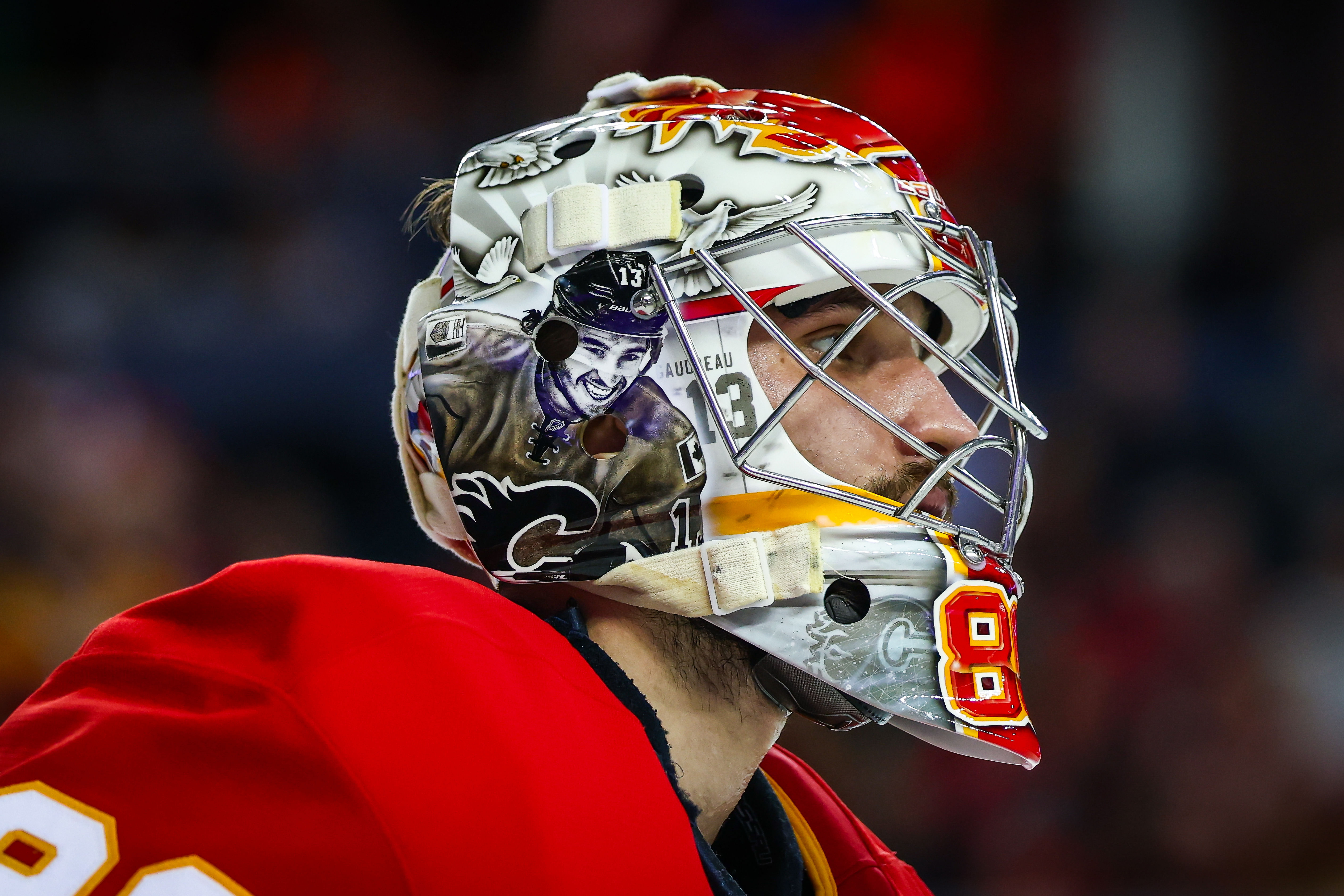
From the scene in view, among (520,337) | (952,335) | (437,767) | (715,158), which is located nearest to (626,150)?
(715,158)

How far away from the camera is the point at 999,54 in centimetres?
508

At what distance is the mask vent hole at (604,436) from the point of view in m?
1.46

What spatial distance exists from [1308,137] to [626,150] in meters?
4.75

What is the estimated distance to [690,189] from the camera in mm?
1500

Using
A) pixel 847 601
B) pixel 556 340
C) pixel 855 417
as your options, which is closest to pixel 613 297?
pixel 556 340

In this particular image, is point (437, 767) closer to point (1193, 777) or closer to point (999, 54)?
point (1193, 777)

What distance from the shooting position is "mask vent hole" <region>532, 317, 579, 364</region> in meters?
1.46

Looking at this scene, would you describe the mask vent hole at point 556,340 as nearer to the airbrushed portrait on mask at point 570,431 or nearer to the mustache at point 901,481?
the airbrushed portrait on mask at point 570,431

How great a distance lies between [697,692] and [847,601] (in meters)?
0.21

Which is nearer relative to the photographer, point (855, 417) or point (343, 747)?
point (343, 747)

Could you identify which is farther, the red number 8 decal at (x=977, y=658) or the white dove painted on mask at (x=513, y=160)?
the white dove painted on mask at (x=513, y=160)

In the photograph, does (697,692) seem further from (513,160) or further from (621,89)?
(621,89)

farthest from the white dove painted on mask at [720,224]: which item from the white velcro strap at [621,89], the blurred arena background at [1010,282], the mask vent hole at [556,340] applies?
the blurred arena background at [1010,282]

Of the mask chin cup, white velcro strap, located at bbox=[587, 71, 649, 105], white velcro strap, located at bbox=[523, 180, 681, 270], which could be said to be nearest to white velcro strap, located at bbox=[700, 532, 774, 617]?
the mask chin cup
